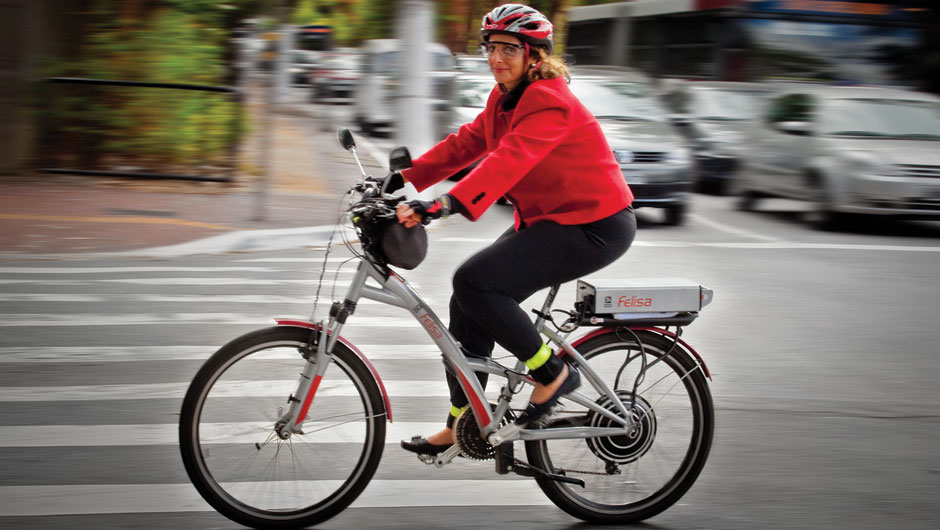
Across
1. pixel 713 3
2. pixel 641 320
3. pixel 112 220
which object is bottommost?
pixel 112 220

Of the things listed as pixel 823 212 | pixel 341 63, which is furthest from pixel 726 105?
pixel 341 63

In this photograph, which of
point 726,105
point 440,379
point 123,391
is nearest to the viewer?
point 123,391

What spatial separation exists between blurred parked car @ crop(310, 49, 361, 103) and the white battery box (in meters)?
25.1

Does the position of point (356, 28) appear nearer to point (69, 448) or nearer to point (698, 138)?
point (698, 138)

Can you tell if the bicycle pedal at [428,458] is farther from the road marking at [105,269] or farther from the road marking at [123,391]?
the road marking at [105,269]

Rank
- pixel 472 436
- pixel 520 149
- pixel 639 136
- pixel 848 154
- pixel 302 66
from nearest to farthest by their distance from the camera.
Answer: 1. pixel 520 149
2. pixel 472 436
3. pixel 848 154
4. pixel 639 136
5. pixel 302 66

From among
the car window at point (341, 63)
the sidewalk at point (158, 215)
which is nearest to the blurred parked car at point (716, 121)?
the sidewalk at point (158, 215)

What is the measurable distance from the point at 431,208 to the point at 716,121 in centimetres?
1336

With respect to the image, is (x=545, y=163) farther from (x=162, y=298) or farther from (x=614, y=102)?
(x=614, y=102)

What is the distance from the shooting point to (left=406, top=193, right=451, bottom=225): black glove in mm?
3402

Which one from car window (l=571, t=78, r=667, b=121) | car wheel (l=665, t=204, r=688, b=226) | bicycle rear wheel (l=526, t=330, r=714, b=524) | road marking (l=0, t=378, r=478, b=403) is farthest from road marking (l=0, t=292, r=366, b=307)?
car window (l=571, t=78, r=667, b=121)

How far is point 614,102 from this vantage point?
1366 cm

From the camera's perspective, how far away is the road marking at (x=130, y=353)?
6.06 meters

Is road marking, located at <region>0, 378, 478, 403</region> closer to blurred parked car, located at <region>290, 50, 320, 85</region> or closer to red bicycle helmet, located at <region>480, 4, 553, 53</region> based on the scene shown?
red bicycle helmet, located at <region>480, 4, 553, 53</region>
